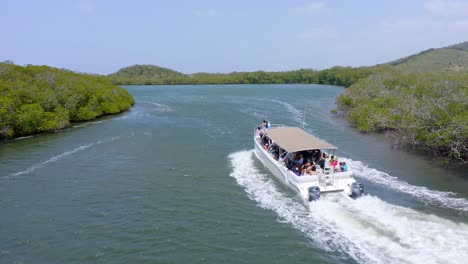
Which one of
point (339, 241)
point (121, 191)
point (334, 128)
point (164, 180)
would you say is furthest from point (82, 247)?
point (334, 128)

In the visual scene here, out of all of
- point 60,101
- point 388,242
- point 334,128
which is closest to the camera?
point 388,242

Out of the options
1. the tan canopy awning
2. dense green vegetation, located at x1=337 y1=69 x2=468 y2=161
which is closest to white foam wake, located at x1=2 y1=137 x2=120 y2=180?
the tan canopy awning

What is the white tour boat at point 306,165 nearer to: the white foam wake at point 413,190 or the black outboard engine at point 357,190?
the black outboard engine at point 357,190

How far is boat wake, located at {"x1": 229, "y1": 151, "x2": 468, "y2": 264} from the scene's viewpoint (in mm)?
13051

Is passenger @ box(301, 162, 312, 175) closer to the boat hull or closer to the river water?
the boat hull

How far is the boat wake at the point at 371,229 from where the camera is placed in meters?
13.1

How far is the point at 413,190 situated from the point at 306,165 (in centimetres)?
626

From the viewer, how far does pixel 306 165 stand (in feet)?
66.9

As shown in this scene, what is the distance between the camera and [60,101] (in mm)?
45250

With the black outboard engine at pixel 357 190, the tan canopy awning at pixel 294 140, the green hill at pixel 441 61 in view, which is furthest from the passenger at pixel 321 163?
the green hill at pixel 441 61

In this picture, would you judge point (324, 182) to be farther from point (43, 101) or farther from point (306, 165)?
point (43, 101)

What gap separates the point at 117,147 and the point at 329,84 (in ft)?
395

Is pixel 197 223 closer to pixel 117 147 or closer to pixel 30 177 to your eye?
pixel 30 177

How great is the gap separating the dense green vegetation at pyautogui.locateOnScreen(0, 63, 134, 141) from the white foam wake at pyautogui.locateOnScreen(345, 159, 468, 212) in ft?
106
